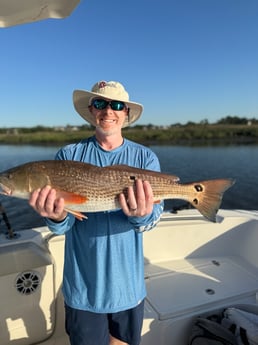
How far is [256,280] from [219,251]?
796mm

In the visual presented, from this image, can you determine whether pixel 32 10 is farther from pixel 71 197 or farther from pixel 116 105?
pixel 71 197

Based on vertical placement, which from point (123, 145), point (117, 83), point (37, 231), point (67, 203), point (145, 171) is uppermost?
point (117, 83)

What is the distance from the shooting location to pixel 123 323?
220 cm

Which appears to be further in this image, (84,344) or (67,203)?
(84,344)

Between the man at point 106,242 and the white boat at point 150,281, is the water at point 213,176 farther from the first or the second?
the man at point 106,242

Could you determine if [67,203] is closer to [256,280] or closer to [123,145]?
[123,145]

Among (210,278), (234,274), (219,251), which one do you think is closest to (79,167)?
(210,278)

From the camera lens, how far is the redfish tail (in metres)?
2.33

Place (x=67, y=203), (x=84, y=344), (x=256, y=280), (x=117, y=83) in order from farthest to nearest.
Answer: (x=256, y=280)
(x=117, y=83)
(x=84, y=344)
(x=67, y=203)

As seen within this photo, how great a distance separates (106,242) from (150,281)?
208 centimetres

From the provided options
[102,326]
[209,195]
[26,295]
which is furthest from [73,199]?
[26,295]

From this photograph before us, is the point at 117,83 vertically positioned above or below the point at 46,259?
above

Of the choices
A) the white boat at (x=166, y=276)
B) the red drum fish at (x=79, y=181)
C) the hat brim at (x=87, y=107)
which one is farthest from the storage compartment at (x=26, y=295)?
the hat brim at (x=87, y=107)

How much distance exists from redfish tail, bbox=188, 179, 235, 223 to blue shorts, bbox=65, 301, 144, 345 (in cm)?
84
